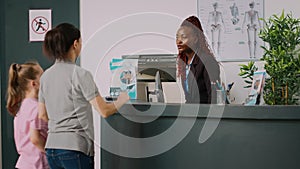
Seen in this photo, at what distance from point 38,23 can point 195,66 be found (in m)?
2.10

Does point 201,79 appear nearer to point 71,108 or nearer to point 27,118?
point 71,108

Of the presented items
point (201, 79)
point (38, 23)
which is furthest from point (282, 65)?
point (38, 23)

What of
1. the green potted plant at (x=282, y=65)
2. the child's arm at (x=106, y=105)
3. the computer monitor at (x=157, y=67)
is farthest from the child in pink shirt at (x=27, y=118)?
the green potted plant at (x=282, y=65)

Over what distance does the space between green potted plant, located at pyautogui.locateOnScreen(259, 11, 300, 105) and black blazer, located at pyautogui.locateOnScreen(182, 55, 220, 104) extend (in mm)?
363

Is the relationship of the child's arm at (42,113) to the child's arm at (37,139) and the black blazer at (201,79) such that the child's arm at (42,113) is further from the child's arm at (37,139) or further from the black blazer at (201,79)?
the black blazer at (201,79)

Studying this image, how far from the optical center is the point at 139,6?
435cm

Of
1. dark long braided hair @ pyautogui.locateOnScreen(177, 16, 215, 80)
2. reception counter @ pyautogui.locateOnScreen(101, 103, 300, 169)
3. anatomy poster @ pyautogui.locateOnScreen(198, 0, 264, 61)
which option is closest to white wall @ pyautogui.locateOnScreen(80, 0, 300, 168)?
anatomy poster @ pyautogui.locateOnScreen(198, 0, 264, 61)

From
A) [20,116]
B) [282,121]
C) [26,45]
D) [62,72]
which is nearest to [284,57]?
[282,121]

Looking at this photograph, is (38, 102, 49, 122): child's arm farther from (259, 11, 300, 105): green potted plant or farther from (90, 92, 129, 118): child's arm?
(259, 11, 300, 105): green potted plant

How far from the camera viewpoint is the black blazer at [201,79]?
2.98 metres

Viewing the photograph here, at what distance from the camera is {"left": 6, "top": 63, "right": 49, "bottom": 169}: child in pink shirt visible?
265 cm

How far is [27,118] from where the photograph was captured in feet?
8.80

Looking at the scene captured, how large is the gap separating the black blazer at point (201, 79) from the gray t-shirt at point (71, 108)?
757 millimetres

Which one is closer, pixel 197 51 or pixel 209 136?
pixel 209 136
